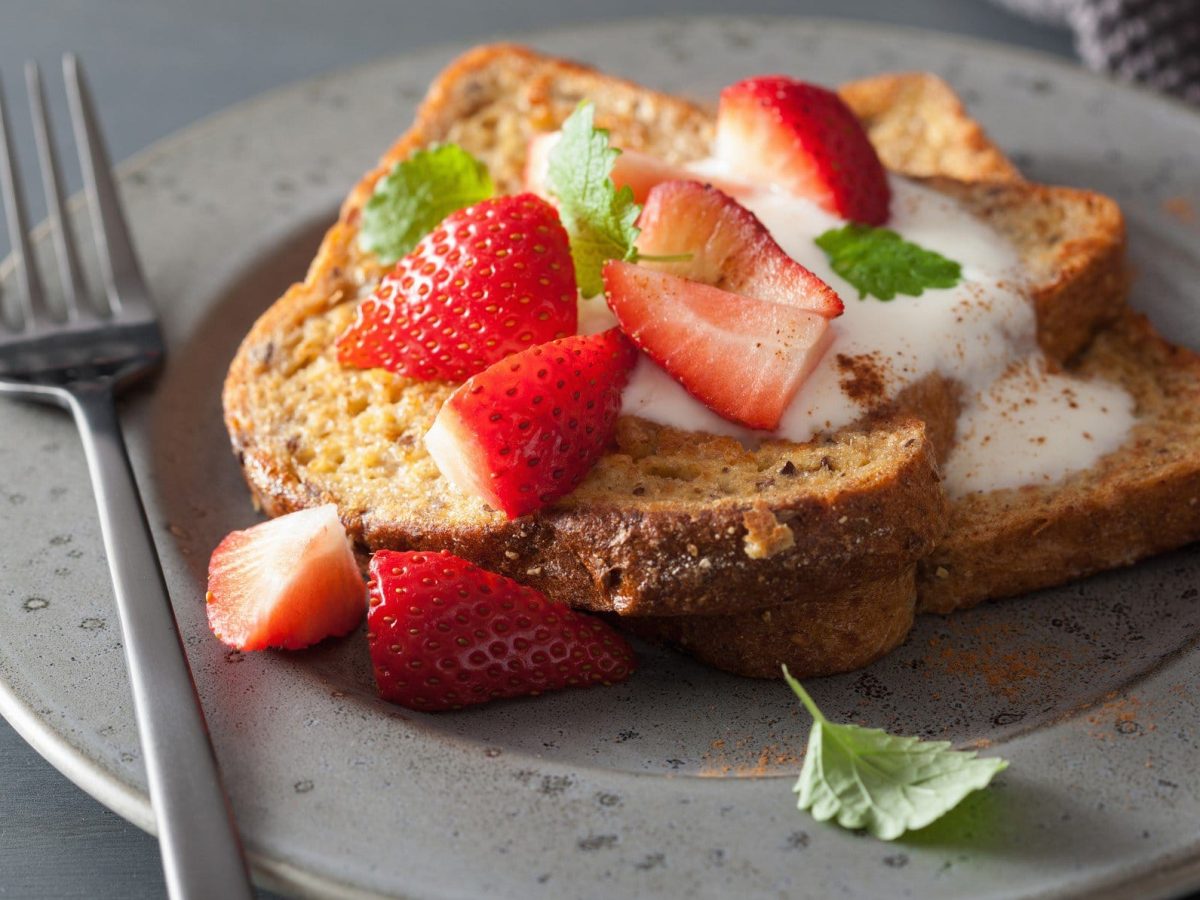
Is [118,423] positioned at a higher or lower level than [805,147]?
lower

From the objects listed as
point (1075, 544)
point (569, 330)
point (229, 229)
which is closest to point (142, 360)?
point (229, 229)

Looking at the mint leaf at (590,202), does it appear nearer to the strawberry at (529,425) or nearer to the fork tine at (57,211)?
the strawberry at (529,425)

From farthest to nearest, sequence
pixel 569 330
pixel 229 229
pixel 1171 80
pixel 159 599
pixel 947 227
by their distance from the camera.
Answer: pixel 1171 80 < pixel 229 229 < pixel 947 227 < pixel 569 330 < pixel 159 599

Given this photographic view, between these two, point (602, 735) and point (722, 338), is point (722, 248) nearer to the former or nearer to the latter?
point (722, 338)

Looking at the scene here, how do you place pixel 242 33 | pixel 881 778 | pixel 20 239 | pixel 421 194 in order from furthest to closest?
pixel 242 33
pixel 20 239
pixel 421 194
pixel 881 778

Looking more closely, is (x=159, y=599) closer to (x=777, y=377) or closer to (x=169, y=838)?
(x=169, y=838)

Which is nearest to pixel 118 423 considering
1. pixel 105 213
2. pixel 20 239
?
pixel 20 239

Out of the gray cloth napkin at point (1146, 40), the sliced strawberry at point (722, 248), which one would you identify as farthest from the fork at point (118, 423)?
the gray cloth napkin at point (1146, 40)
